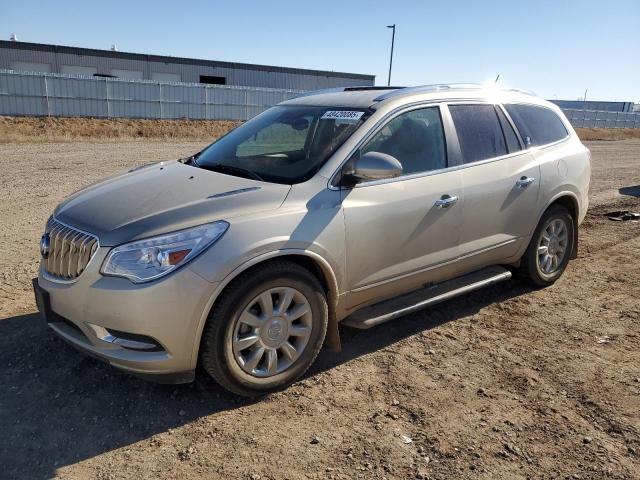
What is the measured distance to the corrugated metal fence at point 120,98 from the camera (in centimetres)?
2419

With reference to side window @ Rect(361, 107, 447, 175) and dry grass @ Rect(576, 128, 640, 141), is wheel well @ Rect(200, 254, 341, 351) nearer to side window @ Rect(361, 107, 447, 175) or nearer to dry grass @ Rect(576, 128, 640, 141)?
side window @ Rect(361, 107, 447, 175)

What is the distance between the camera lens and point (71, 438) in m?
2.99

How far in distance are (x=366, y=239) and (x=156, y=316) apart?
1.47 meters

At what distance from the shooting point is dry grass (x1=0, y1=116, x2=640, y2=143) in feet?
71.0

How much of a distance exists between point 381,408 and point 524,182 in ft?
8.26

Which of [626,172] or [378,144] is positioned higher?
[378,144]

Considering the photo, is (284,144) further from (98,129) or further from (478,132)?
(98,129)

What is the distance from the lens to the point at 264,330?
3.32m

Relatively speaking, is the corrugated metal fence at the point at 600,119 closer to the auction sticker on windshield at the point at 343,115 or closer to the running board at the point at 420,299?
the running board at the point at 420,299

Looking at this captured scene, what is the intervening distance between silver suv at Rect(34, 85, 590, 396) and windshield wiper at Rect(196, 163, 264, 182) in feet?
0.07

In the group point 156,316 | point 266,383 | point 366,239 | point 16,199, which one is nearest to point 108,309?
point 156,316

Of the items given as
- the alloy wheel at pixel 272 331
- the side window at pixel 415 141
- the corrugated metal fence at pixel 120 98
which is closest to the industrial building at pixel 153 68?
the corrugated metal fence at pixel 120 98

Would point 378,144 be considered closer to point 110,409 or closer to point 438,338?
point 438,338

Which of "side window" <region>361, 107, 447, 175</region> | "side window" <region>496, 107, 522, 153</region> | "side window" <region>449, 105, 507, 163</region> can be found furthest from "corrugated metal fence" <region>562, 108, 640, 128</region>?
"side window" <region>361, 107, 447, 175</region>
